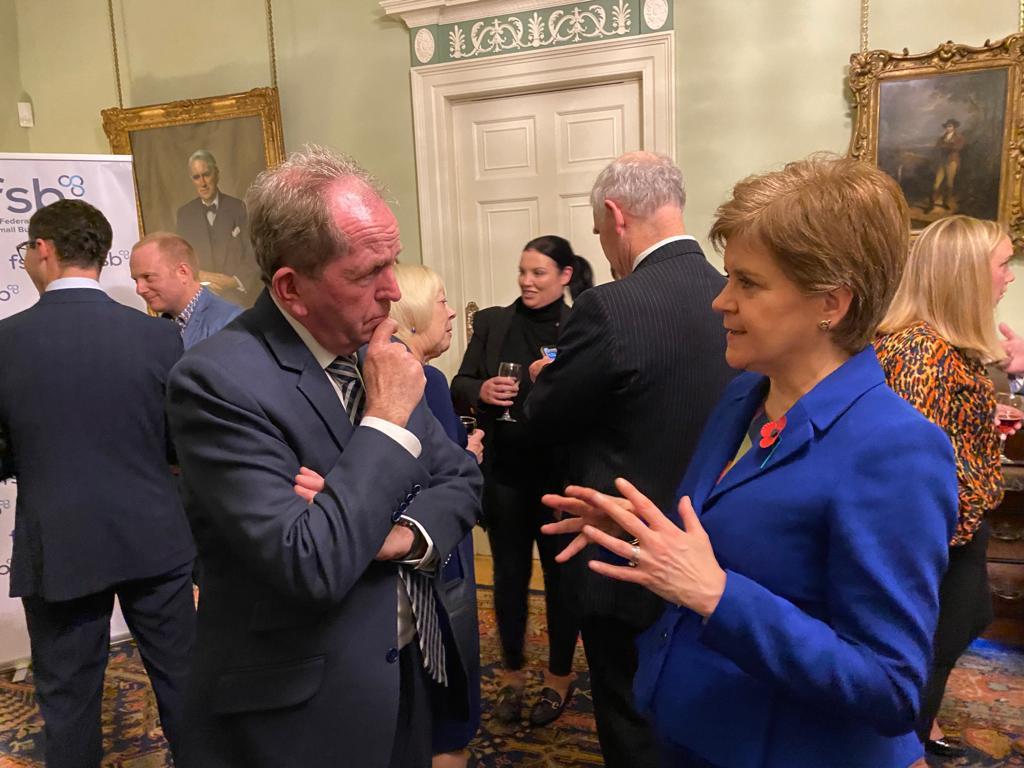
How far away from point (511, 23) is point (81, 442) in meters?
3.29

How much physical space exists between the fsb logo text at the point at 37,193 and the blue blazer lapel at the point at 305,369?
9.58ft

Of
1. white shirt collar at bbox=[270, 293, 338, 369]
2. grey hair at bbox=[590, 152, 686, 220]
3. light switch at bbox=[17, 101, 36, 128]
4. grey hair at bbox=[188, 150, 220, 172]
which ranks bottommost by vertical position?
white shirt collar at bbox=[270, 293, 338, 369]

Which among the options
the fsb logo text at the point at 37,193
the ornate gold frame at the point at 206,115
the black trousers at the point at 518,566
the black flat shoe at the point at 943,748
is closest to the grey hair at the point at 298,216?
the black trousers at the point at 518,566

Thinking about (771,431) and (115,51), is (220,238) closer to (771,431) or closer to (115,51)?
(115,51)

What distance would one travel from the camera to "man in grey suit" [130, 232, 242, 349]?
11.3ft

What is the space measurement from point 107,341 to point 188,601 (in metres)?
0.90

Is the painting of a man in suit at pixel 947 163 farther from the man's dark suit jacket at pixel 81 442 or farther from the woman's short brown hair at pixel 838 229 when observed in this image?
the man's dark suit jacket at pixel 81 442

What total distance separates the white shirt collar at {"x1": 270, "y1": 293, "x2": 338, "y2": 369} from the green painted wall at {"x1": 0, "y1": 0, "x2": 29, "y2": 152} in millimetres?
5651

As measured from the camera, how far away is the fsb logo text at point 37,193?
355 cm

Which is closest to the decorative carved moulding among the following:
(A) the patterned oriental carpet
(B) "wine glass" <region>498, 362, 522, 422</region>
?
(B) "wine glass" <region>498, 362, 522, 422</region>

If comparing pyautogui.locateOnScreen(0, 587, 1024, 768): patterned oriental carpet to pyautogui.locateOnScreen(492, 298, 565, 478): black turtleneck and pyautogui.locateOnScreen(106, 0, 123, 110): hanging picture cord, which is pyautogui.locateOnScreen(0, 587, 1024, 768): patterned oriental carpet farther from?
pyautogui.locateOnScreen(106, 0, 123, 110): hanging picture cord

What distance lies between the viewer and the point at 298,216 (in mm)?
1241

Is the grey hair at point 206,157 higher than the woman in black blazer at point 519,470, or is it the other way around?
the grey hair at point 206,157

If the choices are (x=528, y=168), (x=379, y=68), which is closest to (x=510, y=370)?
(x=528, y=168)
